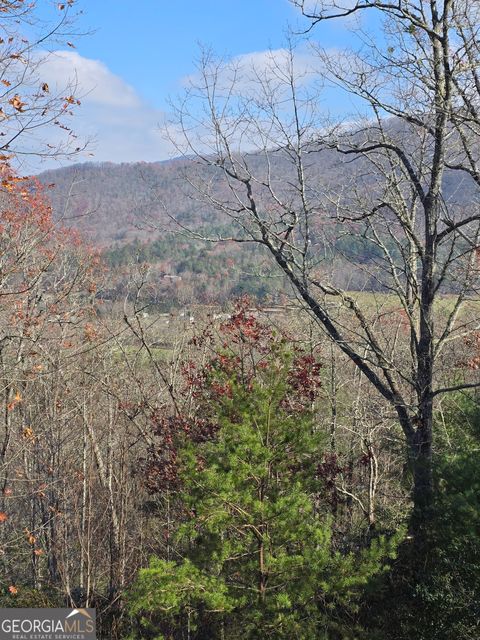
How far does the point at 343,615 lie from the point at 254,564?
3.97ft

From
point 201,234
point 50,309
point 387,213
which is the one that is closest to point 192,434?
point 201,234

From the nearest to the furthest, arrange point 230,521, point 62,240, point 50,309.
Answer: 1. point 230,521
2. point 50,309
3. point 62,240

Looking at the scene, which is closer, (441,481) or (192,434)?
(441,481)

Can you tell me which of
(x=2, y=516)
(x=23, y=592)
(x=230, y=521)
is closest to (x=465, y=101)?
(x=230, y=521)

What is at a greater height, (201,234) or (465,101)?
(465,101)

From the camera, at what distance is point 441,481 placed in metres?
5.71

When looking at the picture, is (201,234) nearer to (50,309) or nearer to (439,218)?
(439,218)

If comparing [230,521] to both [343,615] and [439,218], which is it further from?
[439,218]

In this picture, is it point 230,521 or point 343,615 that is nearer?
point 230,521

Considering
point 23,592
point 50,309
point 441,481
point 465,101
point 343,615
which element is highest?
point 465,101

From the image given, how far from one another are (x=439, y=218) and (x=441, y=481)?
3.15 metres

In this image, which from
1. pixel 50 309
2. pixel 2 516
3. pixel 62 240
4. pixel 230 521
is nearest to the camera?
pixel 230 521

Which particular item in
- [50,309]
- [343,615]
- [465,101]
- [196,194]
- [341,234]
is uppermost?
[465,101]

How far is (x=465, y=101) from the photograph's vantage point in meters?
6.34
